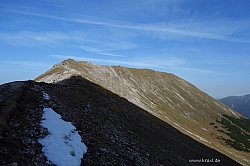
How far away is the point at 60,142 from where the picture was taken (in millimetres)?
16156

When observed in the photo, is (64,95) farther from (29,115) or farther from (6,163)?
(6,163)

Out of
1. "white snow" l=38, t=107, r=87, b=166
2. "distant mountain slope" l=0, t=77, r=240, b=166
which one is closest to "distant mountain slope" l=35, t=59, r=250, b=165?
"distant mountain slope" l=0, t=77, r=240, b=166

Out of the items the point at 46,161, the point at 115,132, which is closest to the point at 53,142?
the point at 46,161

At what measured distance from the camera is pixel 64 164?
13547 millimetres

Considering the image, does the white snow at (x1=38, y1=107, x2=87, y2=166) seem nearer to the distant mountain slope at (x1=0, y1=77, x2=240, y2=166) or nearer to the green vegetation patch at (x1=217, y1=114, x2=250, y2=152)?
the distant mountain slope at (x1=0, y1=77, x2=240, y2=166)

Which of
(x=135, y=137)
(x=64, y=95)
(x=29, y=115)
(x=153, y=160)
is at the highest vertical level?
(x=64, y=95)

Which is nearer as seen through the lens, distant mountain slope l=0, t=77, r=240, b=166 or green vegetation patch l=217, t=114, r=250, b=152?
distant mountain slope l=0, t=77, r=240, b=166

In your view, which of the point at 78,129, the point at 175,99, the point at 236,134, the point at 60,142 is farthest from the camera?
the point at 175,99

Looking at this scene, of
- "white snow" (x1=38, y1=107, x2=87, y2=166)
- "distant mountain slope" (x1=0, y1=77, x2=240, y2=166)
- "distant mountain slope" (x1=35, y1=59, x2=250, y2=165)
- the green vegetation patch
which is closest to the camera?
"distant mountain slope" (x1=0, y1=77, x2=240, y2=166)

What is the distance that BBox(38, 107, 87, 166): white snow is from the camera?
14.1 metres

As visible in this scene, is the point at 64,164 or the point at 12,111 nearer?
the point at 64,164

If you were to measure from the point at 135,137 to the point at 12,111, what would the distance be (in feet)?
56.4

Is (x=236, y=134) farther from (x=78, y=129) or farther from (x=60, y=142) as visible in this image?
(x=60, y=142)

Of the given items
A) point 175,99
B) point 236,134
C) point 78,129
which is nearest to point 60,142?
point 78,129
